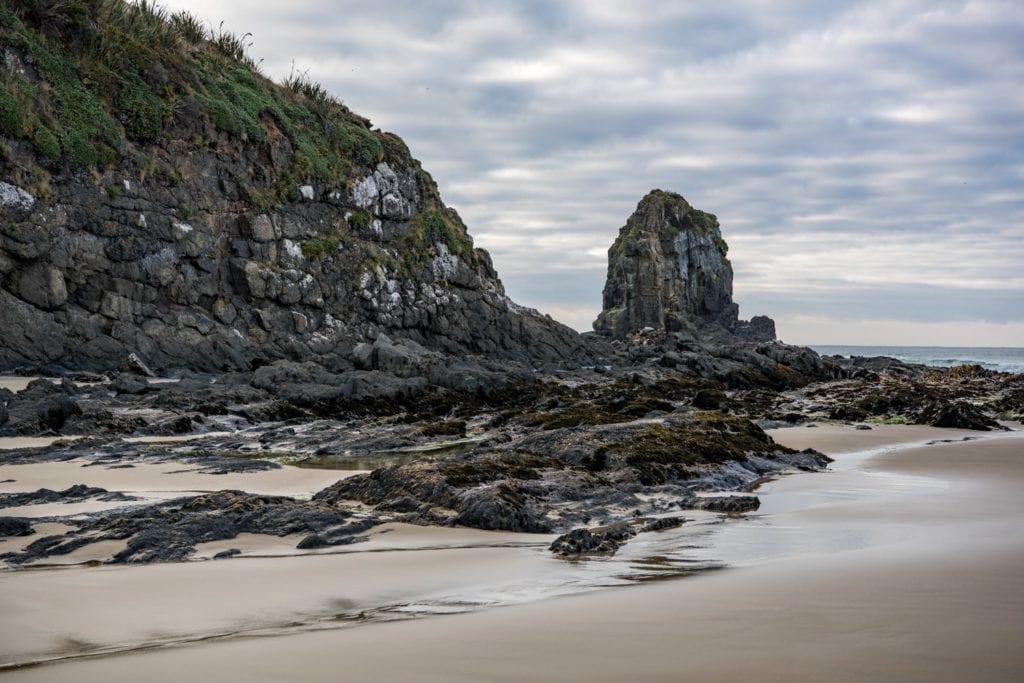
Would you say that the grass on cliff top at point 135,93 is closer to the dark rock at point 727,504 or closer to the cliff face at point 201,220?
the cliff face at point 201,220

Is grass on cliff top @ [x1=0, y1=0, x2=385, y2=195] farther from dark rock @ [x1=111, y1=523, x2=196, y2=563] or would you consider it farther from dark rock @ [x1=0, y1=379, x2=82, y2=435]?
dark rock @ [x1=111, y1=523, x2=196, y2=563]

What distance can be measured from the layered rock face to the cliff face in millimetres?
32876

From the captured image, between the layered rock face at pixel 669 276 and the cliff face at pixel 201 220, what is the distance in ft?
108

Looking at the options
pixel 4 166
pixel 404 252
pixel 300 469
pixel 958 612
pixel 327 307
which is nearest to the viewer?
pixel 958 612

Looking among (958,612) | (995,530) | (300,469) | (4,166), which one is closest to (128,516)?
(300,469)

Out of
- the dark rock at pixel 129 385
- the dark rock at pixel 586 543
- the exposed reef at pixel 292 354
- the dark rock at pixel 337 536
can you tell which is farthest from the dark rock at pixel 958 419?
the dark rock at pixel 129 385

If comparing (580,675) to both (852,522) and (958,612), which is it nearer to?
(958,612)

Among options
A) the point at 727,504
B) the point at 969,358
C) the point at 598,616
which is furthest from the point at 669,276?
the point at 598,616

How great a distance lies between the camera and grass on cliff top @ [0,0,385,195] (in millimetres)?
27109

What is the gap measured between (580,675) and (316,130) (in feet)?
129

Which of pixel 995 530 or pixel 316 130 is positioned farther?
pixel 316 130

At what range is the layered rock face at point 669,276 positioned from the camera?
74438mm

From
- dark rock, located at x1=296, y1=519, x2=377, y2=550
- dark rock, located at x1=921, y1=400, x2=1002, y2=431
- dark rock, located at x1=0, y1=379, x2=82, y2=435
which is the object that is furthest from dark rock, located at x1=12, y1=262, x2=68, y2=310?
dark rock, located at x1=921, y1=400, x2=1002, y2=431

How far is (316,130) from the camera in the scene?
130 feet
